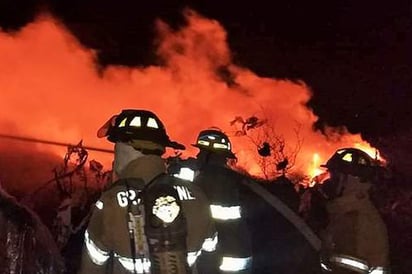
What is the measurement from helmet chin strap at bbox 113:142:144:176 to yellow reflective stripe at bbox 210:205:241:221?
167 centimetres

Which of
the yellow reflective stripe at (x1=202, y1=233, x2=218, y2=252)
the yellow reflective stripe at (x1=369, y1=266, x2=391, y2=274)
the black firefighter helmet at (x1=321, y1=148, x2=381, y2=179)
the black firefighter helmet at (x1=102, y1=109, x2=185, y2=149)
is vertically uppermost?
the black firefighter helmet at (x1=321, y1=148, x2=381, y2=179)

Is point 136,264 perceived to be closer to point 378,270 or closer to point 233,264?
point 378,270

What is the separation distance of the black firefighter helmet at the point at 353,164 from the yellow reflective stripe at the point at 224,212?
783mm

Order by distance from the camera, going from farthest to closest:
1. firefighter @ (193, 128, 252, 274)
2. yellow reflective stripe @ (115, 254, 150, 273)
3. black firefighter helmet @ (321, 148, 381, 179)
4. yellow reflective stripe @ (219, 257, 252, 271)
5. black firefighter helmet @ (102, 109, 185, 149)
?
yellow reflective stripe @ (219, 257, 252, 271) → firefighter @ (193, 128, 252, 274) → black firefighter helmet @ (321, 148, 381, 179) → black firefighter helmet @ (102, 109, 185, 149) → yellow reflective stripe @ (115, 254, 150, 273)

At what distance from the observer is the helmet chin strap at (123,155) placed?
381cm

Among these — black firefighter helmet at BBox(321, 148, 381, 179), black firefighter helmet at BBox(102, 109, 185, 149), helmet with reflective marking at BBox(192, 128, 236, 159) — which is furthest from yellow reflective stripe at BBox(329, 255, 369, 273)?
black firefighter helmet at BBox(102, 109, 185, 149)

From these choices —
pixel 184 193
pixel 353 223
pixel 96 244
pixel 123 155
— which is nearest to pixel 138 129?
pixel 123 155

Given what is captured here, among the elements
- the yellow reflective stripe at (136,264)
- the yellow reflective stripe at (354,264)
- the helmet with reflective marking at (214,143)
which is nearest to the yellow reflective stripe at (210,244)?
the yellow reflective stripe at (136,264)

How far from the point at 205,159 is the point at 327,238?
105cm

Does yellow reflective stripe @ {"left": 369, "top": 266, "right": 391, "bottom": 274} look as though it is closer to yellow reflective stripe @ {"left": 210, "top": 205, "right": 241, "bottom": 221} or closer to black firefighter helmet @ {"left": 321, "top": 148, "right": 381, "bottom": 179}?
black firefighter helmet @ {"left": 321, "top": 148, "right": 381, "bottom": 179}

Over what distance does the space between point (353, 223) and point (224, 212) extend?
96cm

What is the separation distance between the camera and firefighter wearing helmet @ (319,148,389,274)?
4836 mm

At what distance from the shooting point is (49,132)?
18.8m

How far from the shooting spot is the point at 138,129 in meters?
3.79
